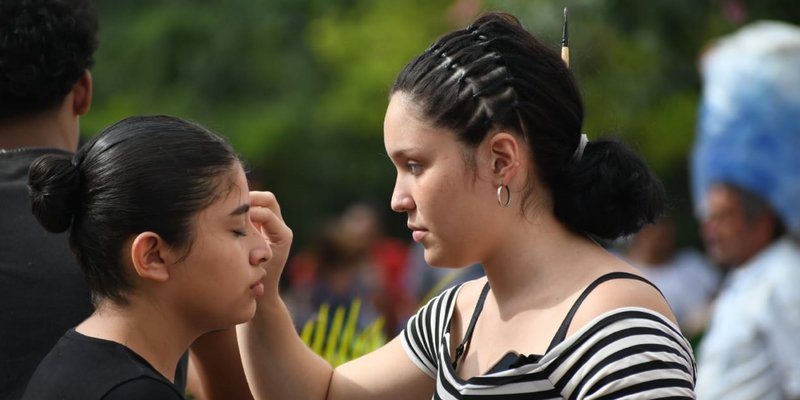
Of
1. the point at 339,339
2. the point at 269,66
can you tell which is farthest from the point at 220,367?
the point at 269,66

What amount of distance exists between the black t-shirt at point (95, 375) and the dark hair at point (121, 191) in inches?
5.1

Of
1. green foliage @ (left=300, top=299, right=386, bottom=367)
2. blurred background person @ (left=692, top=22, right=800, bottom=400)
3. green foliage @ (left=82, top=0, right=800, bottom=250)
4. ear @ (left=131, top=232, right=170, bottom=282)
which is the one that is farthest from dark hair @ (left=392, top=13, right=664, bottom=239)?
green foliage @ (left=82, top=0, right=800, bottom=250)

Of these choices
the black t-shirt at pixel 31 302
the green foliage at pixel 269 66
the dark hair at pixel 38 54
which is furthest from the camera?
the green foliage at pixel 269 66

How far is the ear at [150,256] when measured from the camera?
223 centimetres

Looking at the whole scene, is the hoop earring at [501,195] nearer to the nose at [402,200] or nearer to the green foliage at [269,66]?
the nose at [402,200]

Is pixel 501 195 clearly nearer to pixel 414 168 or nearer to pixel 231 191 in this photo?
pixel 414 168

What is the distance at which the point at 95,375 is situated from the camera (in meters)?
A: 2.11

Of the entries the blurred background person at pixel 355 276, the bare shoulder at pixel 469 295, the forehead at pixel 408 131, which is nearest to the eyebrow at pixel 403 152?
the forehead at pixel 408 131

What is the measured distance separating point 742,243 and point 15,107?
3.74 meters

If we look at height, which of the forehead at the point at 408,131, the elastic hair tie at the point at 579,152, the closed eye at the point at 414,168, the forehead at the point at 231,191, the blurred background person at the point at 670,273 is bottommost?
the blurred background person at the point at 670,273

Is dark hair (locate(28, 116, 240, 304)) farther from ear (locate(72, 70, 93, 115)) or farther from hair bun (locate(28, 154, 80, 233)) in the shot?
ear (locate(72, 70, 93, 115))

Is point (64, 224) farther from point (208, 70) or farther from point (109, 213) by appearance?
point (208, 70)

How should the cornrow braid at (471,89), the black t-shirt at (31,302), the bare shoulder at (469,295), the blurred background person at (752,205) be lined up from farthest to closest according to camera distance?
the blurred background person at (752,205)
the bare shoulder at (469,295)
the black t-shirt at (31,302)
the cornrow braid at (471,89)

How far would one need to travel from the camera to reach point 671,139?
1137 centimetres
